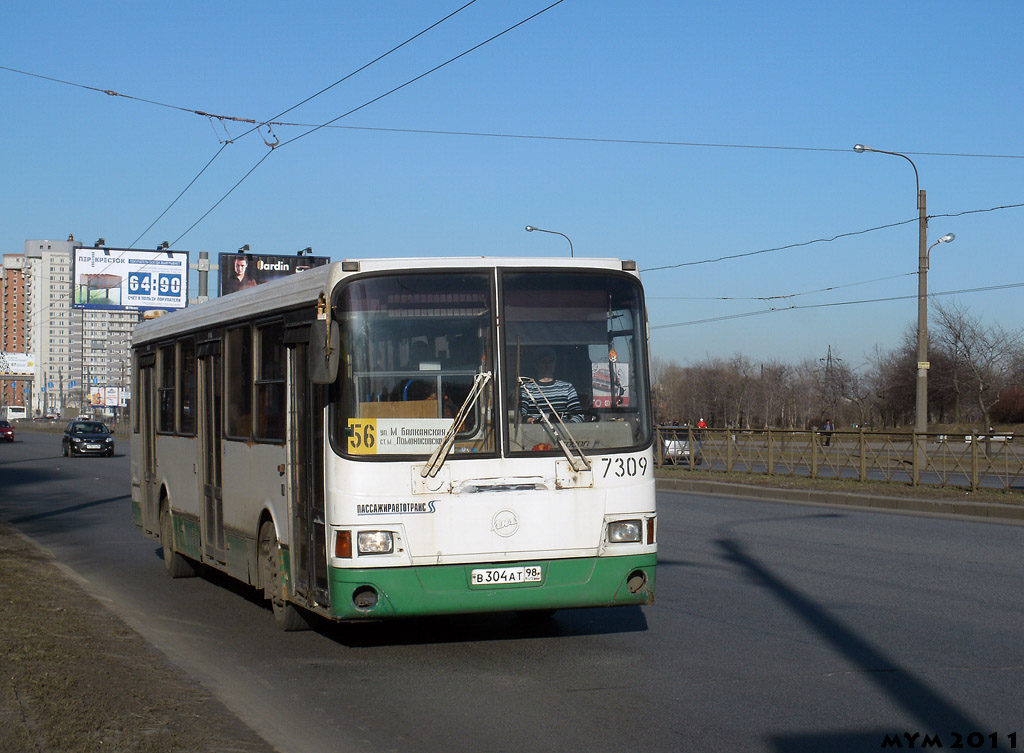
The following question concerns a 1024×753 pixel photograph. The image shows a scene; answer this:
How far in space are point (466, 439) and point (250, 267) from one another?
159 feet

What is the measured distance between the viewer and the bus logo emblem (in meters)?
7.17

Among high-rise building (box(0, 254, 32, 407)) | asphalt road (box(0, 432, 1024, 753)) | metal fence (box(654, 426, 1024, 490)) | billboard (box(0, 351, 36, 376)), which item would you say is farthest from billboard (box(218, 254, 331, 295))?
high-rise building (box(0, 254, 32, 407))

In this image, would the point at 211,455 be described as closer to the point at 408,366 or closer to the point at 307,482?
the point at 307,482

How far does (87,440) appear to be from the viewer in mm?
45094

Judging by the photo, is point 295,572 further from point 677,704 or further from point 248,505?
point 677,704

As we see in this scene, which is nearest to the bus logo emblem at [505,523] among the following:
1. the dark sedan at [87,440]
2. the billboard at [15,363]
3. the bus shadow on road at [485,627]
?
the bus shadow on road at [485,627]

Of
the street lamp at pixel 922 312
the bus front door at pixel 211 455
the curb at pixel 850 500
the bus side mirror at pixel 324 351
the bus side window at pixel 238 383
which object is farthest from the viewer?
the street lamp at pixel 922 312

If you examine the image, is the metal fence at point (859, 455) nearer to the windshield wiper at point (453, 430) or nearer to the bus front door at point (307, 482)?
the windshield wiper at point (453, 430)

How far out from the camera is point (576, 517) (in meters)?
7.30

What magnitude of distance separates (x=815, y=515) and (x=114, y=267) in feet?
133

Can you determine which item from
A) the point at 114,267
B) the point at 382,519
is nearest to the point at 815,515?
the point at 382,519

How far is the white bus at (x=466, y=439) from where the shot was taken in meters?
7.03

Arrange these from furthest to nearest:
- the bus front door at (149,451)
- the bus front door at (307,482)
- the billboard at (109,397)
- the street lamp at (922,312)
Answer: the billboard at (109,397), the street lamp at (922,312), the bus front door at (149,451), the bus front door at (307,482)

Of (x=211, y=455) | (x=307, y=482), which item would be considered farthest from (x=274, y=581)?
(x=211, y=455)
